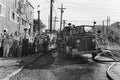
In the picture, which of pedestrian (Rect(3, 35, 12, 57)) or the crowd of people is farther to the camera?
the crowd of people

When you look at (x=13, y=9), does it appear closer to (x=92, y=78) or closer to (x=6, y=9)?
(x=6, y=9)

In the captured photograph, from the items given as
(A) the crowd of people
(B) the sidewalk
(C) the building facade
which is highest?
(C) the building facade

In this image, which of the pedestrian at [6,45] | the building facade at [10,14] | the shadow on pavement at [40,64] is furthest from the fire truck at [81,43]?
the building facade at [10,14]

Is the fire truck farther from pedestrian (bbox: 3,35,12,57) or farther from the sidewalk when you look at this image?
pedestrian (bbox: 3,35,12,57)

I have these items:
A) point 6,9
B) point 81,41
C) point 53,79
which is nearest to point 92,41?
point 81,41

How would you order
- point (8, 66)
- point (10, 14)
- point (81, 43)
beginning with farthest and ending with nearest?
point (10, 14) < point (81, 43) < point (8, 66)

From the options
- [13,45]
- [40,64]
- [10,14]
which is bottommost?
[40,64]

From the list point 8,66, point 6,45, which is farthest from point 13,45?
point 8,66

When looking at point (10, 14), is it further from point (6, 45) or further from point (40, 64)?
point (40, 64)

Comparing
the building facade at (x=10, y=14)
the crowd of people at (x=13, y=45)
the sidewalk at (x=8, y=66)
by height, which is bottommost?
the sidewalk at (x=8, y=66)

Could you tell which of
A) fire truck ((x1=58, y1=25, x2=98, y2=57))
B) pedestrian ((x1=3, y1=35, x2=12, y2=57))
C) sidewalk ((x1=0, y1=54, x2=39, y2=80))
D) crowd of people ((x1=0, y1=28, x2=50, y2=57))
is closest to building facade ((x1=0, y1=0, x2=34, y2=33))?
crowd of people ((x1=0, y1=28, x2=50, y2=57))

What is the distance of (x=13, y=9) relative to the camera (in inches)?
1344

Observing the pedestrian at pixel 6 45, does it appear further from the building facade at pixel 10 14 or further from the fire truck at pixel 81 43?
the building facade at pixel 10 14

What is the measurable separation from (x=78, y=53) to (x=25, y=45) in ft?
15.1
